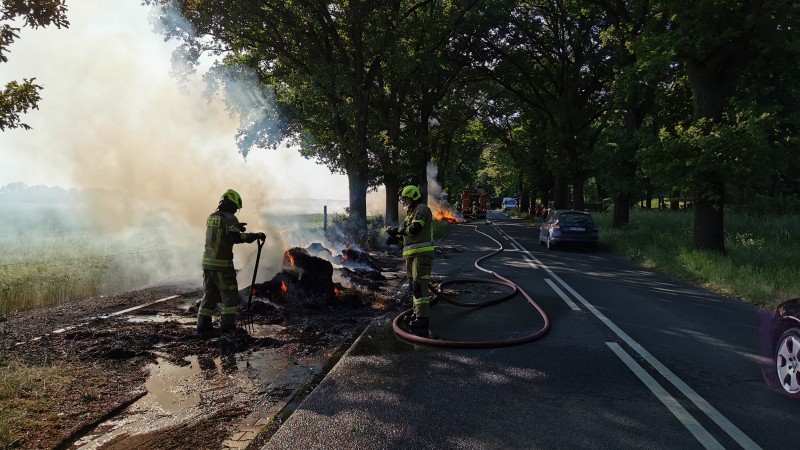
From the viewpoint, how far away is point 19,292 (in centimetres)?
831

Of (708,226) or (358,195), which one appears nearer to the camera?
(708,226)

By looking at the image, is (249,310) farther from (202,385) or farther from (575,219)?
(575,219)

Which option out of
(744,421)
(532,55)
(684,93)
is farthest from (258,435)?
(532,55)

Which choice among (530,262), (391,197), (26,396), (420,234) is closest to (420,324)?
(420,234)

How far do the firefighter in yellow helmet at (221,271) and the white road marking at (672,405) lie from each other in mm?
4597

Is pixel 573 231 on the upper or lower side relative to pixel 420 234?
lower

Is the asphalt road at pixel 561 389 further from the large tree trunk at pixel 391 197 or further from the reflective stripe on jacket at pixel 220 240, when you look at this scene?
the large tree trunk at pixel 391 197

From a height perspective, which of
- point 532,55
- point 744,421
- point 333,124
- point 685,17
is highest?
point 532,55

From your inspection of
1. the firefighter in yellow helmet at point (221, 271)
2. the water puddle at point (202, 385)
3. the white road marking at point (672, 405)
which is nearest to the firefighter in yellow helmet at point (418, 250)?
the water puddle at point (202, 385)

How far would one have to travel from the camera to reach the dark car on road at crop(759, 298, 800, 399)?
415cm

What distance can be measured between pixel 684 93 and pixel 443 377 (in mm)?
17175

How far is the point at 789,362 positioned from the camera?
14.0 ft

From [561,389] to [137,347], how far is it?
15.0ft

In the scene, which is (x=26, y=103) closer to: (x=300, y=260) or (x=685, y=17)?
(x=300, y=260)
